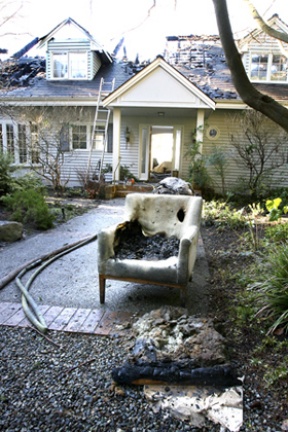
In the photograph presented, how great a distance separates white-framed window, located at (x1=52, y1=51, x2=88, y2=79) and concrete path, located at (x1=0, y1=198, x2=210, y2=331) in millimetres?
10395

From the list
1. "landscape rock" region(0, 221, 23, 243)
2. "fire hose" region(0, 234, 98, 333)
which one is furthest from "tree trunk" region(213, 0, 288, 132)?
"landscape rock" region(0, 221, 23, 243)

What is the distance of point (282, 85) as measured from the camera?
1178 cm

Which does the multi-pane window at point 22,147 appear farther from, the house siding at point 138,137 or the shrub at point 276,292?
the shrub at point 276,292

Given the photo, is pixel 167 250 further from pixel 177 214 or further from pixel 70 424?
pixel 70 424

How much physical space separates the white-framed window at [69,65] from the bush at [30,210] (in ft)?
28.7

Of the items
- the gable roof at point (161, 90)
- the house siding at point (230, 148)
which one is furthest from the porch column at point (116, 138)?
the house siding at point (230, 148)

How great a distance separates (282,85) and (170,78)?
15.7 ft

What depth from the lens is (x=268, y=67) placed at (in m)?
11.9

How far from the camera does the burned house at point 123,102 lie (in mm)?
10148

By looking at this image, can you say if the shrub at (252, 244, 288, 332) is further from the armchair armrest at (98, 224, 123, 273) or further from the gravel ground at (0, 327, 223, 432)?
the armchair armrest at (98, 224, 123, 273)

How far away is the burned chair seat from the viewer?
2.93 m

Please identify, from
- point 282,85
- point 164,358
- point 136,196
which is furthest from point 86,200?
point 282,85

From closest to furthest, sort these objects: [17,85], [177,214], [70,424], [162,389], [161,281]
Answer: [70,424] → [162,389] → [161,281] → [177,214] → [17,85]

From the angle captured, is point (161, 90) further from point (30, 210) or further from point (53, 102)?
point (30, 210)
